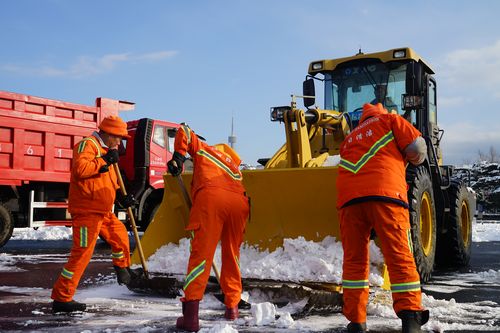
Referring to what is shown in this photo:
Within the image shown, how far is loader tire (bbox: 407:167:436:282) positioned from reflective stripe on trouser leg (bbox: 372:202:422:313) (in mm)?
1782

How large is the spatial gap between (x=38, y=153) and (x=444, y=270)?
22.5 ft

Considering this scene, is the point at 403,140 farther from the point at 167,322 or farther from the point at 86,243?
the point at 86,243

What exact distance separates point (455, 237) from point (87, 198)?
15.9 ft

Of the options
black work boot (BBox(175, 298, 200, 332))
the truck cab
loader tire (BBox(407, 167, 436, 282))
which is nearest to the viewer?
black work boot (BBox(175, 298, 200, 332))

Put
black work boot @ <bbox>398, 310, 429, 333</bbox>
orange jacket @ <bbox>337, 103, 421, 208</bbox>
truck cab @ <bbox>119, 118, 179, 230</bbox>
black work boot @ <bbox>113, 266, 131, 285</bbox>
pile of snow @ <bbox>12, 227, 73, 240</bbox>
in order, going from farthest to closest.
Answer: pile of snow @ <bbox>12, 227, 73, 240</bbox>
truck cab @ <bbox>119, 118, 179, 230</bbox>
black work boot @ <bbox>113, 266, 131, 285</bbox>
orange jacket @ <bbox>337, 103, 421, 208</bbox>
black work boot @ <bbox>398, 310, 429, 333</bbox>

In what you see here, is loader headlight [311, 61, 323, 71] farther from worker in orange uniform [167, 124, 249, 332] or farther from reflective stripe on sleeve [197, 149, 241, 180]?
reflective stripe on sleeve [197, 149, 241, 180]

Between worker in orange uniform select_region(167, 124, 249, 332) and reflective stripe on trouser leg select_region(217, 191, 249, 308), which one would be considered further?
reflective stripe on trouser leg select_region(217, 191, 249, 308)

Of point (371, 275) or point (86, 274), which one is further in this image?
point (86, 274)

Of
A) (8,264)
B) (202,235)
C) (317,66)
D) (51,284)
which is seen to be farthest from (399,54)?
(8,264)

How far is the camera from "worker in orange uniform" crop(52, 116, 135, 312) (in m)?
4.66

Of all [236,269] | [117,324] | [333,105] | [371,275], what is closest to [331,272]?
[371,275]

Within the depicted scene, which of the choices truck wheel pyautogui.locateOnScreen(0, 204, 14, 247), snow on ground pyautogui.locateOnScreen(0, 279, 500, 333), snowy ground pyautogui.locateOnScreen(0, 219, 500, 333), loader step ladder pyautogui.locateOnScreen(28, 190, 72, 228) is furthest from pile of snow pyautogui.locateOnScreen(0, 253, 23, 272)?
snow on ground pyautogui.locateOnScreen(0, 279, 500, 333)

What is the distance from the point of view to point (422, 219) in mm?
6273

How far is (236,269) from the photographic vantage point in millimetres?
4383
